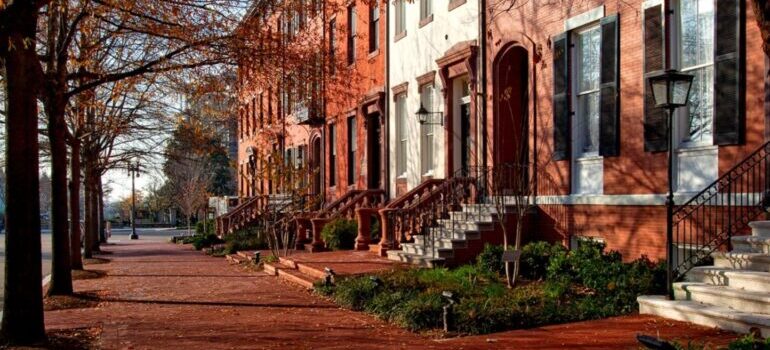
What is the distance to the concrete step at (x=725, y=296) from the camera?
336 inches

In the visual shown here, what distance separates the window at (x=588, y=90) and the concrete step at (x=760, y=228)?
4.21 meters

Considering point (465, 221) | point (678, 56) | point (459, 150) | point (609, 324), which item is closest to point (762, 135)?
point (678, 56)

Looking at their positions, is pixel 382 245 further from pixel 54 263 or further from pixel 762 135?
pixel 762 135

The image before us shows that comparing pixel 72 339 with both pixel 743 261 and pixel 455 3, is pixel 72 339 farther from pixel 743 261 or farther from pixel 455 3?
pixel 455 3

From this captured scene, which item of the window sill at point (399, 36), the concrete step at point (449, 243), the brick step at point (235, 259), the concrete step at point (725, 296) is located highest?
the window sill at point (399, 36)

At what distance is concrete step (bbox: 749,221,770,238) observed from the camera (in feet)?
32.7

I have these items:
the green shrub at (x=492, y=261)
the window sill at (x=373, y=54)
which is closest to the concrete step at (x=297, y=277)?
the green shrub at (x=492, y=261)

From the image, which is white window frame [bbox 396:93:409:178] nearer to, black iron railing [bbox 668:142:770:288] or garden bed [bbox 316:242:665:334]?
garden bed [bbox 316:242:665:334]

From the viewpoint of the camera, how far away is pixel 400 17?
2342 centimetres

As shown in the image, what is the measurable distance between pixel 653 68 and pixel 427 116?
8.78 m

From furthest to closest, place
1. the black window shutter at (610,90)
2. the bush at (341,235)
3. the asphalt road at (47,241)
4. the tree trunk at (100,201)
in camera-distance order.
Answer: the tree trunk at (100,201) < the asphalt road at (47,241) < the bush at (341,235) < the black window shutter at (610,90)

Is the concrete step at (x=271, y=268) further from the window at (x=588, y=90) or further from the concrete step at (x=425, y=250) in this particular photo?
the window at (x=588, y=90)

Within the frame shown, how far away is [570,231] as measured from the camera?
14.6 meters

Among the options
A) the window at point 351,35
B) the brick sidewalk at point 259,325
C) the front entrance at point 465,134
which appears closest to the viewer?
the brick sidewalk at point 259,325
